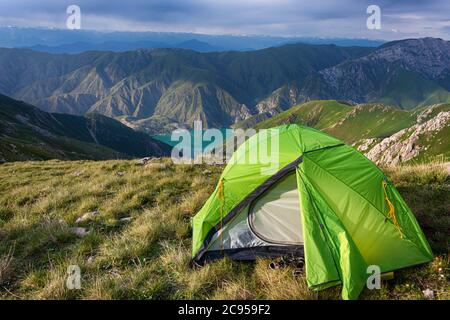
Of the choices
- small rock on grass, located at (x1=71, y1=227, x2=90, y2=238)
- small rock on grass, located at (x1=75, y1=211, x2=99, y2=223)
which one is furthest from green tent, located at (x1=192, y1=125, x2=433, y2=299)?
small rock on grass, located at (x1=75, y1=211, x2=99, y2=223)

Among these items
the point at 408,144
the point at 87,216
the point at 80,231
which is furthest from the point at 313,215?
the point at 408,144

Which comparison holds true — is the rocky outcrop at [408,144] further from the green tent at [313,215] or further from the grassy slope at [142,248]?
the green tent at [313,215]

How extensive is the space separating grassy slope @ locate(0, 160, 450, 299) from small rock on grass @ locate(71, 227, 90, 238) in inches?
7.7

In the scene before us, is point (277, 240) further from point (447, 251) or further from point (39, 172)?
point (39, 172)

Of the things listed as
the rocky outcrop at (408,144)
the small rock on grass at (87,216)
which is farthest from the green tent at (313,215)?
the rocky outcrop at (408,144)

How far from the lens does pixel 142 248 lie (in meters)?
8.06

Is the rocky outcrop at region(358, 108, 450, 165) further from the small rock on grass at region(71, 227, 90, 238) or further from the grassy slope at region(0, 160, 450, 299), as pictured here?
the small rock on grass at region(71, 227, 90, 238)

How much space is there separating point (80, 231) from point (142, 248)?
2.72 m

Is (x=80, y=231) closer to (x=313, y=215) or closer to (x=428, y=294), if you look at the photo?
(x=313, y=215)

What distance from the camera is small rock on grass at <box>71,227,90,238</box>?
9453mm

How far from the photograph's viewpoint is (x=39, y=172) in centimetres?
2247

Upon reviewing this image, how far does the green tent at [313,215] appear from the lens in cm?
643

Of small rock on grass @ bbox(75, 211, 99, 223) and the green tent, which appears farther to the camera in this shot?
small rock on grass @ bbox(75, 211, 99, 223)
